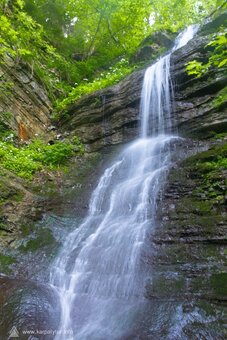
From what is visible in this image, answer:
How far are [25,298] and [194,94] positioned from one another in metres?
7.48

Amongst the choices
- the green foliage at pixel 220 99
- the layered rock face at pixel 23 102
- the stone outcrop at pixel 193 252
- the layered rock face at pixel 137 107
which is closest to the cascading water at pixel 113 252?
the stone outcrop at pixel 193 252

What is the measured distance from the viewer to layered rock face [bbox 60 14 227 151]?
8781mm

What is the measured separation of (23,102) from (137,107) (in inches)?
161

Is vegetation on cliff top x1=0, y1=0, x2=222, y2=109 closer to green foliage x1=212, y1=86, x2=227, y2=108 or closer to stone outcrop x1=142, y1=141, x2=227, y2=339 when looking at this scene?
green foliage x1=212, y1=86, x2=227, y2=108

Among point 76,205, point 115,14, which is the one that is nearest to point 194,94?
point 76,205

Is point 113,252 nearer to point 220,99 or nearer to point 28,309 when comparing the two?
point 28,309

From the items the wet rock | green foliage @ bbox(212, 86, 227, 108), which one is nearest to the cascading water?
the wet rock

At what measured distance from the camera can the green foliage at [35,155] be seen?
830 centimetres

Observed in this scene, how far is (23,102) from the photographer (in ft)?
36.2

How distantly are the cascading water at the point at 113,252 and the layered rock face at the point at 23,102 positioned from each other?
3.76 m

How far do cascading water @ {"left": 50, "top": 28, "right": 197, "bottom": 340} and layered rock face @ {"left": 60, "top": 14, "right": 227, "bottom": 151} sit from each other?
1.07 metres

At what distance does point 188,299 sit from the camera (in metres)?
3.98

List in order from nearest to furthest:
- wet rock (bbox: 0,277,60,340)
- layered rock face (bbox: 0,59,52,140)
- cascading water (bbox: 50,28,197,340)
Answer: wet rock (bbox: 0,277,60,340) → cascading water (bbox: 50,28,197,340) → layered rock face (bbox: 0,59,52,140)

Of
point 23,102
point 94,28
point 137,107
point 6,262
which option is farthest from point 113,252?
point 94,28
